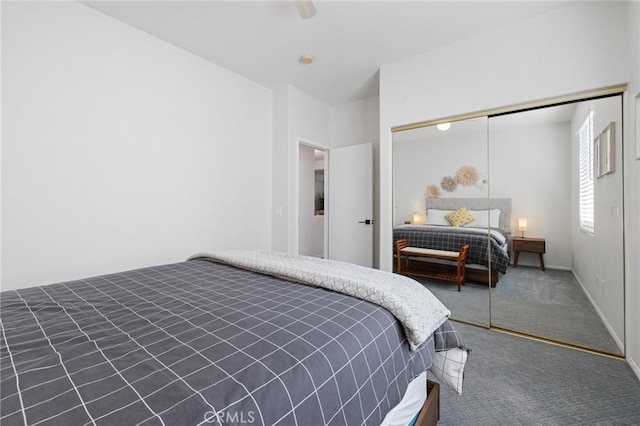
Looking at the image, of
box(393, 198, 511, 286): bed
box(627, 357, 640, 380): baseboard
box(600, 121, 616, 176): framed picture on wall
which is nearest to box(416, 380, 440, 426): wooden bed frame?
box(627, 357, 640, 380): baseboard

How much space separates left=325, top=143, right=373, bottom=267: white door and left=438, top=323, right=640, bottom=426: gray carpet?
1930mm

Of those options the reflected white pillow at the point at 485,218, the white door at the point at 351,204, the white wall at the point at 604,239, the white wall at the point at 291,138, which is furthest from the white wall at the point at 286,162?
the white wall at the point at 604,239

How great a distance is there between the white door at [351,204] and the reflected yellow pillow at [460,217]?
1145 millimetres

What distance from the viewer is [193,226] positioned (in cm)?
302

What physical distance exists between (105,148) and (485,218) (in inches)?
137

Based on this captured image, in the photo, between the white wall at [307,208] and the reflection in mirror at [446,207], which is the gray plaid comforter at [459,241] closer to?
the reflection in mirror at [446,207]

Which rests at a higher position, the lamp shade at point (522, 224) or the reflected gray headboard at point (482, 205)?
the reflected gray headboard at point (482, 205)

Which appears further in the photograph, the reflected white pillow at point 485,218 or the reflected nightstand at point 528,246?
the reflected white pillow at point 485,218

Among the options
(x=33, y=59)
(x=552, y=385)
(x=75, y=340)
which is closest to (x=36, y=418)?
(x=75, y=340)

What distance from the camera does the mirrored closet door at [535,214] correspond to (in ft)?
7.33

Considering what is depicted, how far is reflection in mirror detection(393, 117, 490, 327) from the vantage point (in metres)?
2.79

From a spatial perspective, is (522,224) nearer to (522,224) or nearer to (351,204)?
(522,224)

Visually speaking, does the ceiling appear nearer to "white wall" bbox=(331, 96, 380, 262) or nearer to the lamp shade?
"white wall" bbox=(331, 96, 380, 262)

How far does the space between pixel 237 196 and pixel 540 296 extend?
10.8 feet
